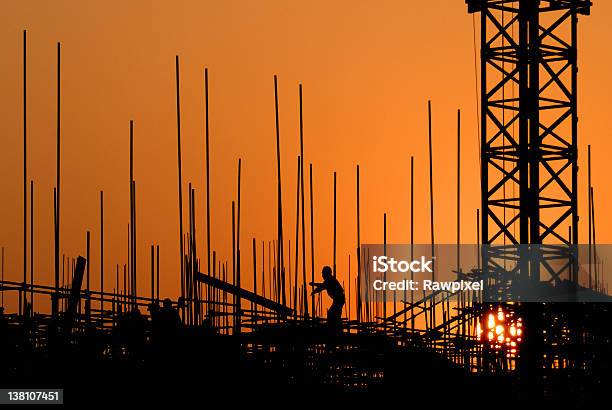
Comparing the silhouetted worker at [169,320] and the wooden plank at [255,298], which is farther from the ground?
the wooden plank at [255,298]

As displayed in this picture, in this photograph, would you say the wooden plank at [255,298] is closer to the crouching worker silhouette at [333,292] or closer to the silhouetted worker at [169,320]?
the crouching worker silhouette at [333,292]

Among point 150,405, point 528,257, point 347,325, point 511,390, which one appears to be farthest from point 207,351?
point 528,257

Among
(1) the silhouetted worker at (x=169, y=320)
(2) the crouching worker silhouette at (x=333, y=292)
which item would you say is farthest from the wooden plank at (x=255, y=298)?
(1) the silhouetted worker at (x=169, y=320)

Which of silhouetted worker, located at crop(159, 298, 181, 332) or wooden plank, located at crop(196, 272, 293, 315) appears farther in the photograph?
wooden plank, located at crop(196, 272, 293, 315)

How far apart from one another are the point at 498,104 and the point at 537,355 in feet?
21.4

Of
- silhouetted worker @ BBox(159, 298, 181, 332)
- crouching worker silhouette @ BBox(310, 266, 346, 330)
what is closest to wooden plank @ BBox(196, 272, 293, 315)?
crouching worker silhouette @ BBox(310, 266, 346, 330)

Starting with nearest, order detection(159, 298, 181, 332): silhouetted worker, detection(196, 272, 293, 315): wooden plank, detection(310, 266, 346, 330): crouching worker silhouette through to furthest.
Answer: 1. detection(159, 298, 181, 332): silhouetted worker
2. detection(310, 266, 346, 330): crouching worker silhouette
3. detection(196, 272, 293, 315): wooden plank

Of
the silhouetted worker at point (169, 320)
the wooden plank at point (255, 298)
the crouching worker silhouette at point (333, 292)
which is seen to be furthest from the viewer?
the wooden plank at point (255, 298)

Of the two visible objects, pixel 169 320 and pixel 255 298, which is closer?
pixel 169 320

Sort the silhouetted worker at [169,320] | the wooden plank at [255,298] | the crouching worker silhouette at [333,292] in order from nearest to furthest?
Answer: the silhouetted worker at [169,320] → the crouching worker silhouette at [333,292] → the wooden plank at [255,298]

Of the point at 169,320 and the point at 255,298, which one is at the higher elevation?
the point at 255,298

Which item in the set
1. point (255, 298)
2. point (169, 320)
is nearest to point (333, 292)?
point (255, 298)

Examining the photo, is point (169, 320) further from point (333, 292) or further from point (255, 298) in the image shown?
point (333, 292)

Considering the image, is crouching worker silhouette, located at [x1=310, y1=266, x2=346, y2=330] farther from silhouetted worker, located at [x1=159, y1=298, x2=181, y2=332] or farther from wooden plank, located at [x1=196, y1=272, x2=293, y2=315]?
silhouetted worker, located at [x1=159, y1=298, x2=181, y2=332]
